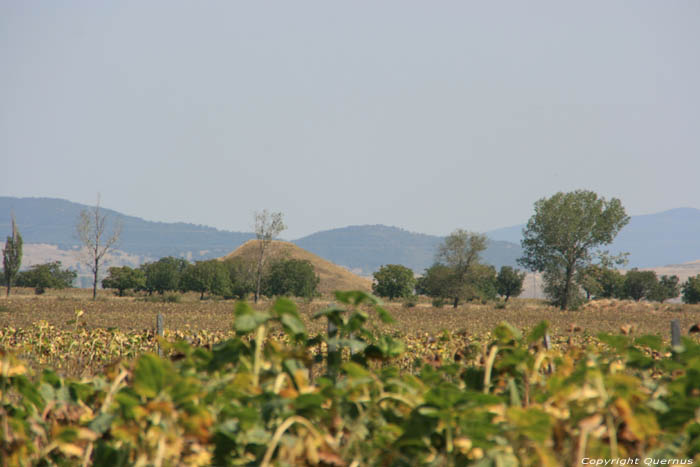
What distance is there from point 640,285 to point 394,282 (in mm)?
33774

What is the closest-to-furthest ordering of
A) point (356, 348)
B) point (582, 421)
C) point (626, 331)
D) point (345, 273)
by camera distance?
1. point (582, 421)
2. point (356, 348)
3. point (626, 331)
4. point (345, 273)

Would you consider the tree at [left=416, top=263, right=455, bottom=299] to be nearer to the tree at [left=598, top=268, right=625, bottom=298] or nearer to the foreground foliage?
the tree at [left=598, top=268, right=625, bottom=298]

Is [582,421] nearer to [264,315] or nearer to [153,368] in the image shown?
[264,315]

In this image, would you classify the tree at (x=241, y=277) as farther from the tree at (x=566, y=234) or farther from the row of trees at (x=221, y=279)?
the tree at (x=566, y=234)

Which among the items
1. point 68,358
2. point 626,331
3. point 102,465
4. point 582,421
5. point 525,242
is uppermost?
point 525,242

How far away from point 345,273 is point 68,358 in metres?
144

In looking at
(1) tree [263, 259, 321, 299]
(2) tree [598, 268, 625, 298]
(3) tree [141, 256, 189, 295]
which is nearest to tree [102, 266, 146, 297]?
(3) tree [141, 256, 189, 295]

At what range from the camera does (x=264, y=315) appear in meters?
1.52

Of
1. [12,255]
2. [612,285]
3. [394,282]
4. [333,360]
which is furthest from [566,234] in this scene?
[333,360]

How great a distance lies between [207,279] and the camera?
61.2m

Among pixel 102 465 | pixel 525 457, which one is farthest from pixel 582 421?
pixel 102 465

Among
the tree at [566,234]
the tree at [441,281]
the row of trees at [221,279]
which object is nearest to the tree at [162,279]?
the row of trees at [221,279]

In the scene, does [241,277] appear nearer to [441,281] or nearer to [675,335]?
[441,281]

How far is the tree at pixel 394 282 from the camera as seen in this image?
6538 centimetres
